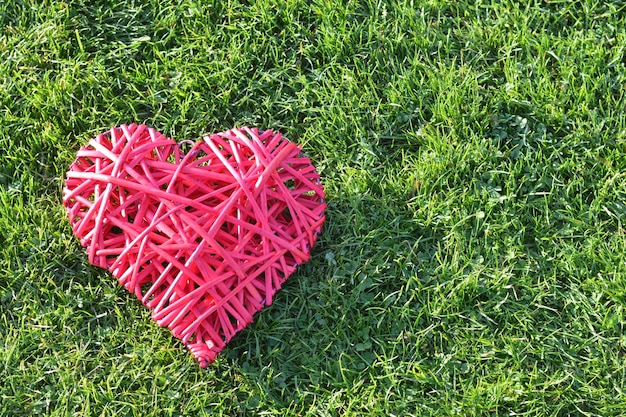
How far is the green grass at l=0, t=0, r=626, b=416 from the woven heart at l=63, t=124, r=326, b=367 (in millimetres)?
172

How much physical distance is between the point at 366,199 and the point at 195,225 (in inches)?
26.3

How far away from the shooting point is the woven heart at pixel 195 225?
7.62ft

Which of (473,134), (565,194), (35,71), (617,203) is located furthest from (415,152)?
(35,71)

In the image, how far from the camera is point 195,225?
230 centimetres

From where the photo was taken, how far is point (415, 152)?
2768 millimetres

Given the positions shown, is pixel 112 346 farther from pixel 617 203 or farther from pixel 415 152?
pixel 617 203

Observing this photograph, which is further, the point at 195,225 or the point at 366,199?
the point at 366,199

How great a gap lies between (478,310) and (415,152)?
63 centimetres

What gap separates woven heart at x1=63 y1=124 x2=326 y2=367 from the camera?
2.32 metres

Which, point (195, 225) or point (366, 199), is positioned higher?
point (195, 225)

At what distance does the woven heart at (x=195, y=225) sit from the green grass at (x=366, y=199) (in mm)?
172

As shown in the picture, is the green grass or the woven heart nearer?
the woven heart

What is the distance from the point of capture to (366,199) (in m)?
2.67

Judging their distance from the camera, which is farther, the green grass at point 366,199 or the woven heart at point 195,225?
the green grass at point 366,199
